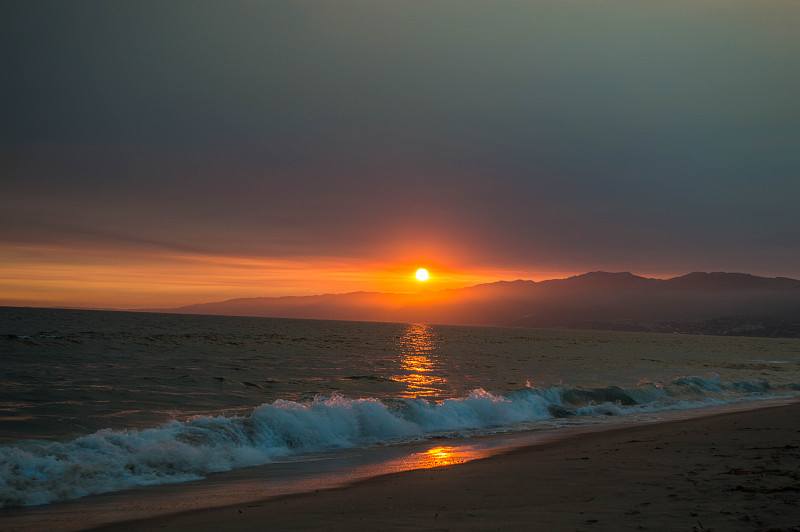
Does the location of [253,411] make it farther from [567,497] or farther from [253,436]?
[567,497]

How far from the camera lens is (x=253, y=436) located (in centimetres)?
1411

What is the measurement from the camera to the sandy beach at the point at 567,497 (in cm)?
676

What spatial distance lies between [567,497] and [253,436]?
850 centimetres

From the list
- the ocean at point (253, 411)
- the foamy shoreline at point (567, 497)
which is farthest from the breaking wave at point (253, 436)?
the foamy shoreline at point (567, 497)

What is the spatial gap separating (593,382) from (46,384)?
2681cm

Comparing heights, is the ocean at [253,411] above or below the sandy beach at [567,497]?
below

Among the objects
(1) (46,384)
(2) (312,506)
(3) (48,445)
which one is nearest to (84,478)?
(3) (48,445)

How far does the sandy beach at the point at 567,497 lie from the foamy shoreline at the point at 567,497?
0.05 feet

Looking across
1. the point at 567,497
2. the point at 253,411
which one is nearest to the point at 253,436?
the point at 253,411

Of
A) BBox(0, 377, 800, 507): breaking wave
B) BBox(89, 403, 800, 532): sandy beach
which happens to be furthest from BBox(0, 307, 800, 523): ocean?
BBox(89, 403, 800, 532): sandy beach

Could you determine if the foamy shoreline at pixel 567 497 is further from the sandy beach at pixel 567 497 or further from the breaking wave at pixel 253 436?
the breaking wave at pixel 253 436

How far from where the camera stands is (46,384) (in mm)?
22922

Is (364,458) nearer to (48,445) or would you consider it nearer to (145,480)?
(145,480)

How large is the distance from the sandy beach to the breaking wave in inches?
125
